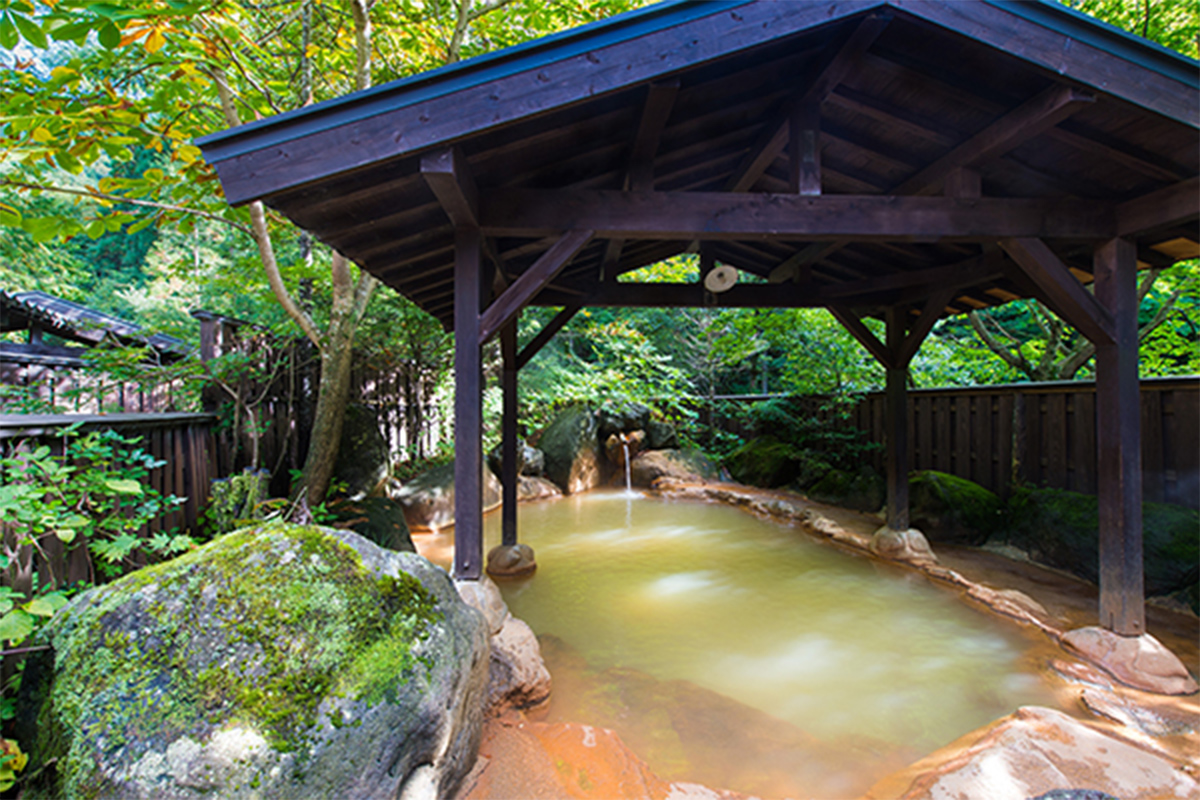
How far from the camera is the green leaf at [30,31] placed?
221cm

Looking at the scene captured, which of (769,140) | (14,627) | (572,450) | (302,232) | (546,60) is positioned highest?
(302,232)

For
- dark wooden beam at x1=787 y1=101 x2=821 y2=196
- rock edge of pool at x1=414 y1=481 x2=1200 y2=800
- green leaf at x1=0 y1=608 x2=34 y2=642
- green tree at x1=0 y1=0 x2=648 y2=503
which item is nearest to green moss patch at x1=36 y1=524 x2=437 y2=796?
green leaf at x1=0 y1=608 x2=34 y2=642

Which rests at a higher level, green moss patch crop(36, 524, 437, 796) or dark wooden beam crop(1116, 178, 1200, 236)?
dark wooden beam crop(1116, 178, 1200, 236)

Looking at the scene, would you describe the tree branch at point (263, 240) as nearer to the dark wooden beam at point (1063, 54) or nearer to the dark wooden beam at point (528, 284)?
the dark wooden beam at point (528, 284)

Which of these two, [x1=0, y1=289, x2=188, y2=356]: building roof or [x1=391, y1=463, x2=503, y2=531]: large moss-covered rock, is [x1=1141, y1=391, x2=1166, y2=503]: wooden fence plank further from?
[x1=0, y1=289, x2=188, y2=356]: building roof

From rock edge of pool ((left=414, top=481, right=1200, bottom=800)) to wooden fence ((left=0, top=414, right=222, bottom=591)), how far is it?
2048 millimetres

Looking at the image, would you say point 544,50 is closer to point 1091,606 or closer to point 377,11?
point 377,11

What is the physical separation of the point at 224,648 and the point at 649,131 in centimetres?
312

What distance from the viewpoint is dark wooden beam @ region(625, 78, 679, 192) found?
2764 millimetres

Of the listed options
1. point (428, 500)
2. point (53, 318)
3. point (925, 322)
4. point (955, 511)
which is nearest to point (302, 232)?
point (53, 318)

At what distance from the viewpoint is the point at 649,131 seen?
10.1 feet

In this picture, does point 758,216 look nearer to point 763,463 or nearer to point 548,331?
point 548,331

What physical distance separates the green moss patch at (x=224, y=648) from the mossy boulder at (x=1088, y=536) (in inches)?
232

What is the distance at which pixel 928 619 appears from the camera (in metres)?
4.29
